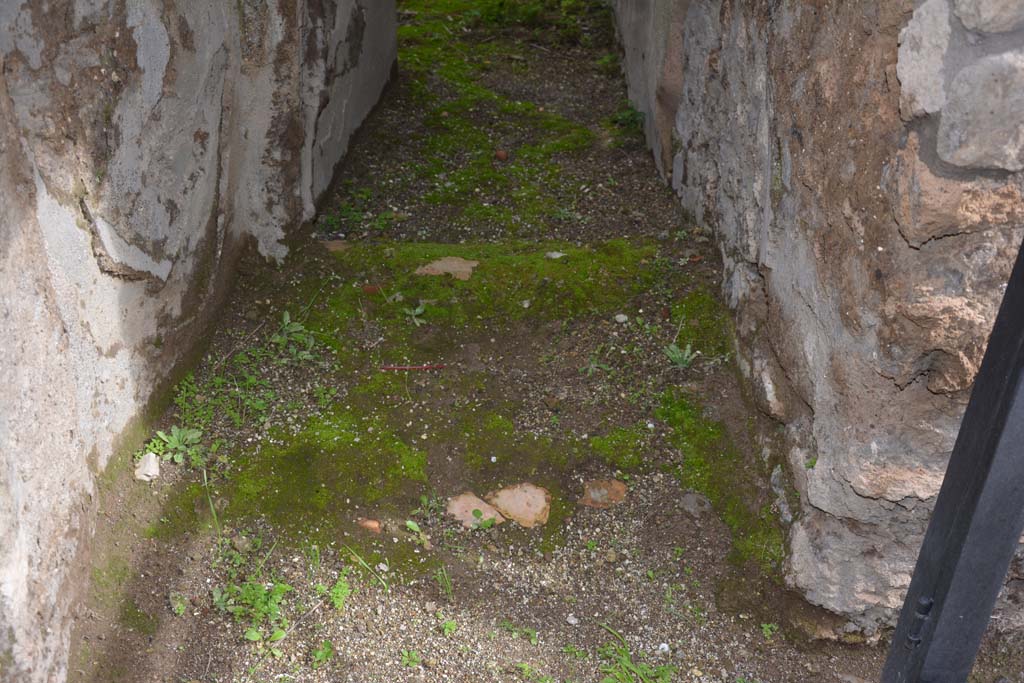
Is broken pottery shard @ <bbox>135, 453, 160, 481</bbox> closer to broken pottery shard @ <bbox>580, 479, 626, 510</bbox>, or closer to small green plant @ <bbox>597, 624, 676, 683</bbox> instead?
broken pottery shard @ <bbox>580, 479, 626, 510</bbox>

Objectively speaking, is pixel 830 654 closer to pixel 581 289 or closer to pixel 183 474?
pixel 581 289

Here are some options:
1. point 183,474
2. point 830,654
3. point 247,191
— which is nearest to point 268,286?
point 247,191

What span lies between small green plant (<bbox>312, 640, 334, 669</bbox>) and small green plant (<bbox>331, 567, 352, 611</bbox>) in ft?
0.37

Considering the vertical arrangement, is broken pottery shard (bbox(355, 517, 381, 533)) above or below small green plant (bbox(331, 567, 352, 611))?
above

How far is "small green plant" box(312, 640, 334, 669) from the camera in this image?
2141mm

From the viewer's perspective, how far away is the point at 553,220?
3.42m

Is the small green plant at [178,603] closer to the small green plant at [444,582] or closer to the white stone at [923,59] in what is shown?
the small green plant at [444,582]

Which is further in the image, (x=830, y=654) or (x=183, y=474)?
(x=183, y=474)

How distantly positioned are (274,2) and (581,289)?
128 centimetres

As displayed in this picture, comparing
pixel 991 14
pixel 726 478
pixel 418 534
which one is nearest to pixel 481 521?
pixel 418 534

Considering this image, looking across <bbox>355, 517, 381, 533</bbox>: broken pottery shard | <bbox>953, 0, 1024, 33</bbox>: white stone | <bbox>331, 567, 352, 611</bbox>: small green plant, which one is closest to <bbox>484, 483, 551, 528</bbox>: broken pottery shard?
<bbox>355, 517, 381, 533</bbox>: broken pottery shard

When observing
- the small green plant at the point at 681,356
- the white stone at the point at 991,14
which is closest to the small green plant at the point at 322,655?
the small green plant at the point at 681,356

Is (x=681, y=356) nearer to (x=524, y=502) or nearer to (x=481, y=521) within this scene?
(x=524, y=502)

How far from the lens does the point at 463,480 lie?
252 cm
